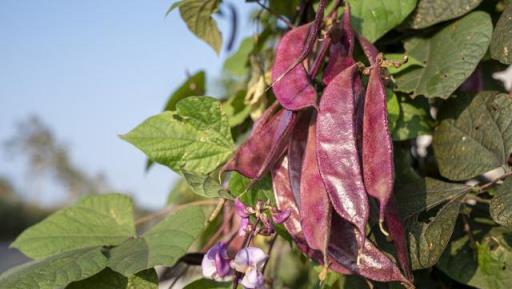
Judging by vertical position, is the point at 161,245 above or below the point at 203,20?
below

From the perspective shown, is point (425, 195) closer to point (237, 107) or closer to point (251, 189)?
point (251, 189)

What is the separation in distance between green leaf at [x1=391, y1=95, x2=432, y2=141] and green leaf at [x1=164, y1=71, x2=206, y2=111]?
487mm

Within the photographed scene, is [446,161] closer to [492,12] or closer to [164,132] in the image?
[492,12]

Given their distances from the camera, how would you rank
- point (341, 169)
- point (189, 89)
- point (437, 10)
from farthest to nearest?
point (189, 89), point (437, 10), point (341, 169)

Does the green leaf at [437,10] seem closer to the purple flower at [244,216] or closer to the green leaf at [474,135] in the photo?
the green leaf at [474,135]

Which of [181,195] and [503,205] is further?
[181,195]

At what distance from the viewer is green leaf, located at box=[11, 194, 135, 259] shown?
81 centimetres

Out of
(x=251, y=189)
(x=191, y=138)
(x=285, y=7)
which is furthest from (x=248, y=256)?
(x=285, y=7)

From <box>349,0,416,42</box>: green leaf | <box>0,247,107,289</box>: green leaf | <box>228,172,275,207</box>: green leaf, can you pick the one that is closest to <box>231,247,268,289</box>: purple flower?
<box>228,172,275,207</box>: green leaf

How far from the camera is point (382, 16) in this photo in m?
0.75

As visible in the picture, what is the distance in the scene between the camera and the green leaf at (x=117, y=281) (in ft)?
2.31

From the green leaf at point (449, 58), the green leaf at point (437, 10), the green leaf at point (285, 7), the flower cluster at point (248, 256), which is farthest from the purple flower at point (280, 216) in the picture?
the green leaf at point (285, 7)

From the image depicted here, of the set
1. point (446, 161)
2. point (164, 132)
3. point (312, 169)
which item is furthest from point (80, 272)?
point (446, 161)

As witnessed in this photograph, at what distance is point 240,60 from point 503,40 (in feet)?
2.15
